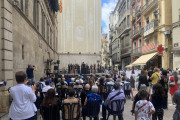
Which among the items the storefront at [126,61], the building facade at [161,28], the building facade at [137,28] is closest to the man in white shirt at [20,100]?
the building facade at [161,28]

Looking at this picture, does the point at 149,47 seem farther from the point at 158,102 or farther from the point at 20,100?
the point at 20,100

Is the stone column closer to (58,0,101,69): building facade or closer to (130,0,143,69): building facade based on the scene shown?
(130,0,143,69): building facade

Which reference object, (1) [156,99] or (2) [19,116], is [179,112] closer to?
(1) [156,99]

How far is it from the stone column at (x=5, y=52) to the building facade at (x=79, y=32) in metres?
25.4

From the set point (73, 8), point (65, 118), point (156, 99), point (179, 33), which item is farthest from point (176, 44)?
point (73, 8)

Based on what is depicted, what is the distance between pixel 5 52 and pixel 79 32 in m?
27.2

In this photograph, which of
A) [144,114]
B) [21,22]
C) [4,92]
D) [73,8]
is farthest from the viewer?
[73,8]

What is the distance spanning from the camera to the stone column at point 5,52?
6.11 m

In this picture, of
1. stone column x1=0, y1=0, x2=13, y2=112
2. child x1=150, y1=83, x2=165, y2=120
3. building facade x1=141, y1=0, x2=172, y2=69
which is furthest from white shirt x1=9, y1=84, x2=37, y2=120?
building facade x1=141, y1=0, x2=172, y2=69

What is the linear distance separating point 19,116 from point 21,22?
696 centimetres

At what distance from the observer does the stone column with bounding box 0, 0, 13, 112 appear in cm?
611

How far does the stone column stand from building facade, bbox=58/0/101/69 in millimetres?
25410

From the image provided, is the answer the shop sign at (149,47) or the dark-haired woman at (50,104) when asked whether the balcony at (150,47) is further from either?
the dark-haired woman at (50,104)

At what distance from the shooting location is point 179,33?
15750 mm
